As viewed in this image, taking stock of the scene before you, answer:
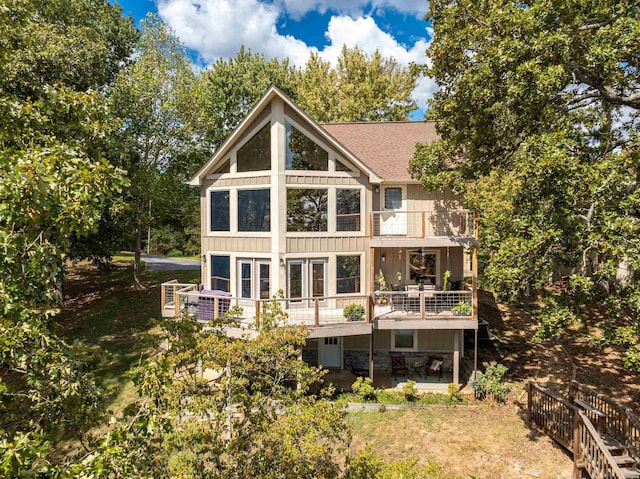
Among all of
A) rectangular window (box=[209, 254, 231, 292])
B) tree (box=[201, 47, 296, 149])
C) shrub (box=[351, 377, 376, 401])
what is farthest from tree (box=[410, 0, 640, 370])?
tree (box=[201, 47, 296, 149])

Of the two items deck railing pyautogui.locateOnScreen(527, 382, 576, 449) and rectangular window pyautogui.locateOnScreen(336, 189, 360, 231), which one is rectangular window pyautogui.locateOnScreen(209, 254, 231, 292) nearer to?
rectangular window pyautogui.locateOnScreen(336, 189, 360, 231)

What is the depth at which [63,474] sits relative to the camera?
3.72 m

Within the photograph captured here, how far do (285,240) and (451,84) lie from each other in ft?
30.8

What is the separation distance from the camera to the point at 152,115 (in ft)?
83.0

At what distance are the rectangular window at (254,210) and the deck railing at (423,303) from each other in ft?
18.1

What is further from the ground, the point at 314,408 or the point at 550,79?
the point at 550,79

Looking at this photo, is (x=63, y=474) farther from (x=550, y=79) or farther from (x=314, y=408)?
(x=550, y=79)

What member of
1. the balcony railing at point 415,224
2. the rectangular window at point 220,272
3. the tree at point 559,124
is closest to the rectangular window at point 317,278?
the balcony railing at point 415,224

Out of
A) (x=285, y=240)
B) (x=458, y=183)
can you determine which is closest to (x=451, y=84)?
(x=458, y=183)

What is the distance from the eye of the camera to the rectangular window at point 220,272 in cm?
1634

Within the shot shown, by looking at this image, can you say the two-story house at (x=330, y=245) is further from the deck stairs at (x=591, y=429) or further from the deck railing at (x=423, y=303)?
the deck stairs at (x=591, y=429)

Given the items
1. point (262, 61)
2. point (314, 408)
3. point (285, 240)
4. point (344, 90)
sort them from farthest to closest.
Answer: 1. point (344, 90)
2. point (262, 61)
3. point (285, 240)
4. point (314, 408)

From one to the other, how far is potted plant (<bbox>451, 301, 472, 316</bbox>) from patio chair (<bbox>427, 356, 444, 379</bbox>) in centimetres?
286

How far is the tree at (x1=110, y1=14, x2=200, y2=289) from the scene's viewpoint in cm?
2400
